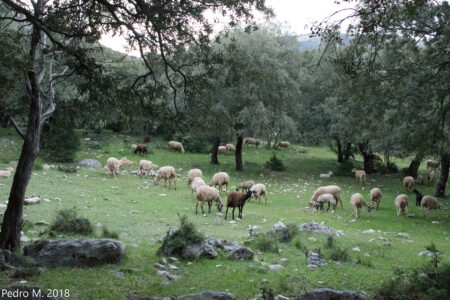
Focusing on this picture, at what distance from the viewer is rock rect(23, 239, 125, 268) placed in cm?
829

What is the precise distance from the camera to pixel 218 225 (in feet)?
50.3

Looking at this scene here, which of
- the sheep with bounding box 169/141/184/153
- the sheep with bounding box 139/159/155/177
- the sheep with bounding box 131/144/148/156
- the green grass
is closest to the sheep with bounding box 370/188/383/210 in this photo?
the green grass

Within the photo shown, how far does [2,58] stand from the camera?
8047mm

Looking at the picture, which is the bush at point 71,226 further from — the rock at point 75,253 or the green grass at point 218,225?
the rock at point 75,253

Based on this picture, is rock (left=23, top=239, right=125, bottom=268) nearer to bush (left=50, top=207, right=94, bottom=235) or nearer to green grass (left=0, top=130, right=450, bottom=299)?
green grass (left=0, top=130, right=450, bottom=299)

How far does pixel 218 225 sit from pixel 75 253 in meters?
7.53

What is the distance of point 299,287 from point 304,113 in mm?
28590

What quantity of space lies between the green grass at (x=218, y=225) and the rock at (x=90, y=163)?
1.55 meters

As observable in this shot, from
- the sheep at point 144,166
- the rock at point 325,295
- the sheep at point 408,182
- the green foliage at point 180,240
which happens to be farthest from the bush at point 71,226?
the sheep at point 408,182

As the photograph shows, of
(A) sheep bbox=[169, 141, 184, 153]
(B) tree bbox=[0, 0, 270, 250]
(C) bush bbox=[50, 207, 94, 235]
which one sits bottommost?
(C) bush bbox=[50, 207, 94, 235]

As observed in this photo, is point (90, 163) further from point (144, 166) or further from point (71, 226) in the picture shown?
point (71, 226)

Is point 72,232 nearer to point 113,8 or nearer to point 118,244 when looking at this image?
point 118,244

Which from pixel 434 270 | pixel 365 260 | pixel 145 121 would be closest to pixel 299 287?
pixel 434 270

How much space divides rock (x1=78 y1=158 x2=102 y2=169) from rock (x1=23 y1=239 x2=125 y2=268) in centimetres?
1938
